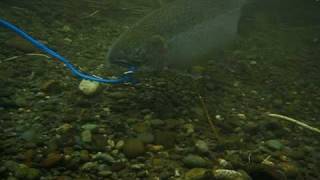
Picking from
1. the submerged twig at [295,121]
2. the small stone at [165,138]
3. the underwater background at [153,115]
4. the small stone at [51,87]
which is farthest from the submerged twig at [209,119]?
the small stone at [51,87]

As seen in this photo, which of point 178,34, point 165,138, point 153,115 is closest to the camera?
point 165,138

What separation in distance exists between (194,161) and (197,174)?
0.43 feet

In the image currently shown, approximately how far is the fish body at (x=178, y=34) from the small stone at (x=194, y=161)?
3.47 feet

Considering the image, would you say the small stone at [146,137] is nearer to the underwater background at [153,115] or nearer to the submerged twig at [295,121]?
the underwater background at [153,115]

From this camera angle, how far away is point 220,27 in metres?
4.54

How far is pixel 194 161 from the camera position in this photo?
229 cm

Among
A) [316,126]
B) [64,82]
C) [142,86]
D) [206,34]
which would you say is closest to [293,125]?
[316,126]

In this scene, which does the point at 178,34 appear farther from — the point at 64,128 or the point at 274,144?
the point at 64,128

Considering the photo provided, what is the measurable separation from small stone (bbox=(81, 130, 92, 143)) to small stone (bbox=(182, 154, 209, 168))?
673mm

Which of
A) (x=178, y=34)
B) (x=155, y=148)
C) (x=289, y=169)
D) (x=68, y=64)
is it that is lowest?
(x=289, y=169)

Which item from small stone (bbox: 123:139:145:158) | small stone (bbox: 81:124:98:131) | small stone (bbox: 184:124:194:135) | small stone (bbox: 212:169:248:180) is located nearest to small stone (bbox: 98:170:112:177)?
small stone (bbox: 123:139:145:158)

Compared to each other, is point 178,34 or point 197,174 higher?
point 178,34

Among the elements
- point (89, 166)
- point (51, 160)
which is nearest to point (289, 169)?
point (89, 166)

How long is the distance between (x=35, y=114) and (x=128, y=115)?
2.34 feet
